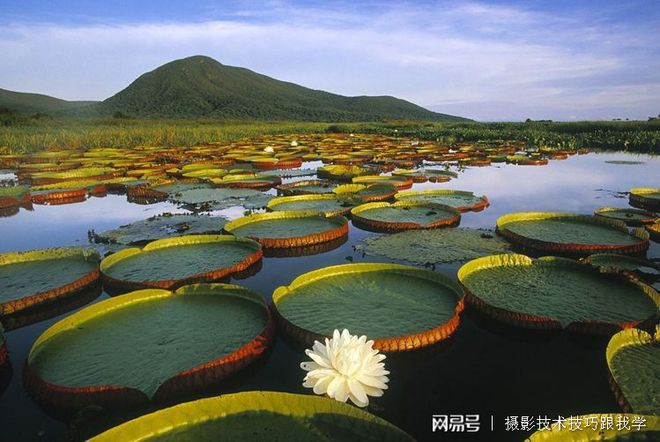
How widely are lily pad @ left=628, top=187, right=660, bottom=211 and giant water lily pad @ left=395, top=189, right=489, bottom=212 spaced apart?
2.74 metres

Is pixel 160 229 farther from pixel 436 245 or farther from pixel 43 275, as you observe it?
pixel 436 245

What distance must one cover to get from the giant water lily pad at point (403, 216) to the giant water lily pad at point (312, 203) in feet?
1.49

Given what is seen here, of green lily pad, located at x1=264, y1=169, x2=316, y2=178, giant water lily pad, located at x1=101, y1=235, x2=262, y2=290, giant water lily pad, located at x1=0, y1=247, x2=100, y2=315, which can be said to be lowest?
giant water lily pad, located at x1=0, y1=247, x2=100, y2=315

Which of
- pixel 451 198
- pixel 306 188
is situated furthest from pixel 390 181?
pixel 451 198

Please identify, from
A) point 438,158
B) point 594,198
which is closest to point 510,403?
point 594,198

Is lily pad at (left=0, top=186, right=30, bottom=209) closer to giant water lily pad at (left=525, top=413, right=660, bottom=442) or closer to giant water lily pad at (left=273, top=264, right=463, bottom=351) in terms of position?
giant water lily pad at (left=273, top=264, right=463, bottom=351)

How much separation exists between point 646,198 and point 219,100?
93213 millimetres

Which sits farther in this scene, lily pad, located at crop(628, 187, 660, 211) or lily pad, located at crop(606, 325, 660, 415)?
Result: lily pad, located at crop(628, 187, 660, 211)

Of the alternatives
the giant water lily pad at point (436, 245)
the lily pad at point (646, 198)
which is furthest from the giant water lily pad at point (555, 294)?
the lily pad at point (646, 198)

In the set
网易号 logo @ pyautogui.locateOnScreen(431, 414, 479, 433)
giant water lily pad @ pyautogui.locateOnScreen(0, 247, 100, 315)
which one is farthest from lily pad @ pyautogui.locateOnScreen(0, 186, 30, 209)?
网易号 logo @ pyautogui.locateOnScreen(431, 414, 479, 433)

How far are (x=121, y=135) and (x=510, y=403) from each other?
23.8 m

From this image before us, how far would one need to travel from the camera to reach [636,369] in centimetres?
241

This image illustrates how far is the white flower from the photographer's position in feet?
5.84

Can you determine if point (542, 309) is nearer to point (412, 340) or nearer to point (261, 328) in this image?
point (412, 340)
